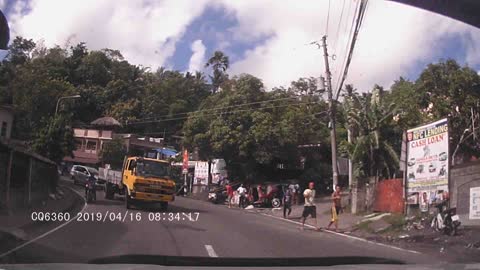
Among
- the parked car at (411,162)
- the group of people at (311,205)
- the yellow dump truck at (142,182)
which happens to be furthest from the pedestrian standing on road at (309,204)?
the yellow dump truck at (142,182)

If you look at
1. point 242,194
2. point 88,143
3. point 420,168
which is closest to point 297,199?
point 242,194

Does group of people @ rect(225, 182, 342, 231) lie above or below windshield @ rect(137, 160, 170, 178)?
below

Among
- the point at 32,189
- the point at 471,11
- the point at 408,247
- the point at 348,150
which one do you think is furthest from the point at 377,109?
the point at 32,189

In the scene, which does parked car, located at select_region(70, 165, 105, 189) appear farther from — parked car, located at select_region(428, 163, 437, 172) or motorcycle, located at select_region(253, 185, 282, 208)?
parked car, located at select_region(428, 163, 437, 172)

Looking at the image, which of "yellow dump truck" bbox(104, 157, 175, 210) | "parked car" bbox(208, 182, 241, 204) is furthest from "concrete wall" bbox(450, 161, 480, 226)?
"parked car" bbox(208, 182, 241, 204)

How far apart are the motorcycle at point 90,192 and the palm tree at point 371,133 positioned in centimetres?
525

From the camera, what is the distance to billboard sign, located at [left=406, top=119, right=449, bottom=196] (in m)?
8.80

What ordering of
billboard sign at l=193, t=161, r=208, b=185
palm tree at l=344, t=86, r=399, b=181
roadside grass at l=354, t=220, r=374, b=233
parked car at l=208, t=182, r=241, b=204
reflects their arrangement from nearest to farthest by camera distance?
palm tree at l=344, t=86, r=399, b=181 < parked car at l=208, t=182, r=241, b=204 < roadside grass at l=354, t=220, r=374, b=233 < billboard sign at l=193, t=161, r=208, b=185

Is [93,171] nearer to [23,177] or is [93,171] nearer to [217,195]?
[23,177]

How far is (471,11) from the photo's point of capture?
773 centimetres

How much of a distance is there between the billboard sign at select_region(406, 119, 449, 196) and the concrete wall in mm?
509

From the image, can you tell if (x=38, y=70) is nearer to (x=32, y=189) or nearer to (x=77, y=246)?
(x=77, y=246)

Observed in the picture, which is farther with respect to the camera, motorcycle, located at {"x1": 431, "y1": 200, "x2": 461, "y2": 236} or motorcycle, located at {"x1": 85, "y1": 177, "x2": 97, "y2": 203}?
motorcycle, located at {"x1": 85, "y1": 177, "x2": 97, "y2": 203}

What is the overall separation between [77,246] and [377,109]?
325 inches
